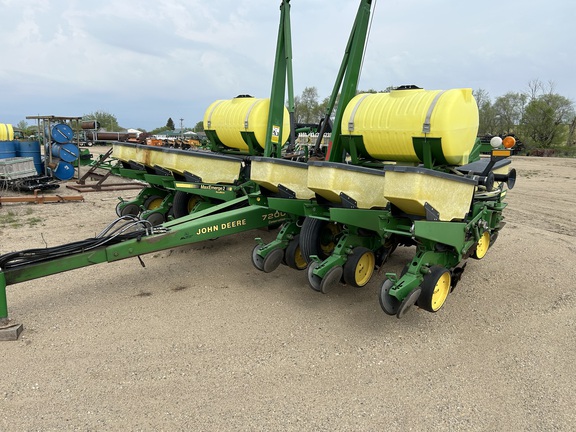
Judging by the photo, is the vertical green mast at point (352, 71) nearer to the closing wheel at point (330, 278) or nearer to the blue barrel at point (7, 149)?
the closing wheel at point (330, 278)

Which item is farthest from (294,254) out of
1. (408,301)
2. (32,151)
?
(32,151)

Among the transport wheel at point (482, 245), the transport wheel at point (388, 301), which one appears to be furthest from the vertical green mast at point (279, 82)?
the transport wheel at point (388, 301)

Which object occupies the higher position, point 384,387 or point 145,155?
point 145,155

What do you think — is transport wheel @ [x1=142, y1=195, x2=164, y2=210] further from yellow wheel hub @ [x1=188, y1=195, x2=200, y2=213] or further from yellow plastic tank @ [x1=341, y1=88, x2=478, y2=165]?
yellow plastic tank @ [x1=341, y1=88, x2=478, y2=165]

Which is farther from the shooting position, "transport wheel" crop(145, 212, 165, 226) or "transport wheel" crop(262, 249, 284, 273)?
"transport wheel" crop(145, 212, 165, 226)

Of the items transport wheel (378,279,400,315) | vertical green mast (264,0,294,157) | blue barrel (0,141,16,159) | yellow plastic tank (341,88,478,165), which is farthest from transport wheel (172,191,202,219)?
blue barrel (0,141,16,159)

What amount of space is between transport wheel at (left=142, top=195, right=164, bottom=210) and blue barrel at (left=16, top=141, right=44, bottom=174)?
21.1ft

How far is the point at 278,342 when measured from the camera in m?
3.64

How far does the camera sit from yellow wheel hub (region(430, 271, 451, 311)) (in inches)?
144

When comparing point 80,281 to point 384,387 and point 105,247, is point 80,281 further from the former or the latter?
point 384,387

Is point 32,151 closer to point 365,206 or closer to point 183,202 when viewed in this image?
point 183,202

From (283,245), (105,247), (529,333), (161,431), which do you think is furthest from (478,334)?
(105,247)

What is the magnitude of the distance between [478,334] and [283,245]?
2.07 metres

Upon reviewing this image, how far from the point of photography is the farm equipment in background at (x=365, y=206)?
11.5ft
